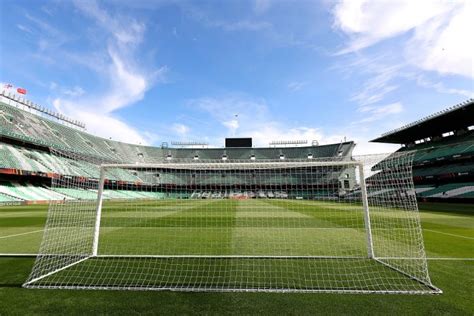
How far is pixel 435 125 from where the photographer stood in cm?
3647

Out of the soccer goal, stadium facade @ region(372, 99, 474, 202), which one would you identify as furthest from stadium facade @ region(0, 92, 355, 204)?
stadium facade @ region(372, 99, 474, 202)

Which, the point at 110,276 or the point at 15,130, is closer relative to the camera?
the point at 110,276

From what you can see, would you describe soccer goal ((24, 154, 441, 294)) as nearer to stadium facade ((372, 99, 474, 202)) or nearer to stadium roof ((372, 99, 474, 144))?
stadium facade ((372, 99, 474, 202))

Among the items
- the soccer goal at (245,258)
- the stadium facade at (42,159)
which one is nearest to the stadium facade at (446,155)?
the stadium facade at (42,159)

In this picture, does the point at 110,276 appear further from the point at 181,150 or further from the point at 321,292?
the point at 181,150

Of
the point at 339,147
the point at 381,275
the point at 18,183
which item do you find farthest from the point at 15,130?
the point at 339,147

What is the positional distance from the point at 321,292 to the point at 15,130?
39054 mm

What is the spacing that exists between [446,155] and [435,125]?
523 centimetres

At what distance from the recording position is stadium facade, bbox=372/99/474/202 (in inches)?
1184

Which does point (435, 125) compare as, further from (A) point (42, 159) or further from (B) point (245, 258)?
(A) point (42, 159)

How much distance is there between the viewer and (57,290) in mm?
3883

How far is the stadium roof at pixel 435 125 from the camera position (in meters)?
30.7

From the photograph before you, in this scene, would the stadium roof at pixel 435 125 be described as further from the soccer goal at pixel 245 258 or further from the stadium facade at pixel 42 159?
the soccer goal at pixel 245 258

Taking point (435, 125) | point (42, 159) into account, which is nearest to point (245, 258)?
point (42, 159)
